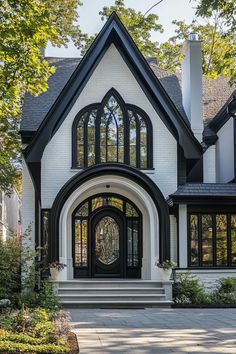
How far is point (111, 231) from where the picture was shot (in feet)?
63.1

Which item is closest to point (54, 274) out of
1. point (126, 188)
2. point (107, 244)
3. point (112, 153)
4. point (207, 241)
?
point (107, 244)

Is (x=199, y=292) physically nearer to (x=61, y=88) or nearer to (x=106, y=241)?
(x=106, y=241)

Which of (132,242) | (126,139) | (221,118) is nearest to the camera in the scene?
(126,139)

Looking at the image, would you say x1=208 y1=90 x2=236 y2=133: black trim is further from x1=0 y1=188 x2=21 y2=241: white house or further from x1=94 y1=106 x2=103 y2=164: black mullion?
x1=0 y1=188 x2=21 y2=241: white house

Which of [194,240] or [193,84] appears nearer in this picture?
[194,240]

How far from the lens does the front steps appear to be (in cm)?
1606

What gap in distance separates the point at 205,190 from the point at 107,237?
3.78 meters


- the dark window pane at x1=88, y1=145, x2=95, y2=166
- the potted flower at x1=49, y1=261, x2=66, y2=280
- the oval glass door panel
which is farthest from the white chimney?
the potted flower at x1=49, y1=261, x2=66, y2=280

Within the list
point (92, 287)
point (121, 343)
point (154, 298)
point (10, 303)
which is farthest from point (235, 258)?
point (121, 343)

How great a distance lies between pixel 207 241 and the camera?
17969mm

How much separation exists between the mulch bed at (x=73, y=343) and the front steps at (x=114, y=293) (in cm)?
592

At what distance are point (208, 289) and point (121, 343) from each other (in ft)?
28.0

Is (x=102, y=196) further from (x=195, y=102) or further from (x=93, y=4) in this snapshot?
(x=93, y=4)

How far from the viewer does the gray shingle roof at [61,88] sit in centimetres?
2016
